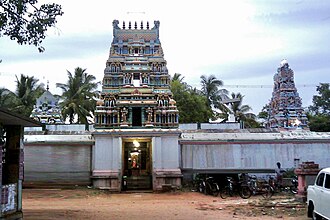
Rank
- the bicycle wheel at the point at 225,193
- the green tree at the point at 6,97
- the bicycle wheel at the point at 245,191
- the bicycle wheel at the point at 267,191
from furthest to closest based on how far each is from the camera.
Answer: the green tree at the point at 6,97 < the bicycle wheel at the point at 225,193 < the bicycle wheel at the point at 245,191 < the bicycle wheel at the point at 267,191

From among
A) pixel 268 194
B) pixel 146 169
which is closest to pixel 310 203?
pixel 268 194

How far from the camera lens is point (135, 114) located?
20.6 m

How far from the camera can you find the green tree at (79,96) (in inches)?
1220

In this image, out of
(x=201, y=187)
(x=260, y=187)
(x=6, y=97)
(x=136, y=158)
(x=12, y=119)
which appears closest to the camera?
(x=12, y=119)

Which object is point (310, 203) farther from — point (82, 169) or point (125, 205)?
point (82, 169)

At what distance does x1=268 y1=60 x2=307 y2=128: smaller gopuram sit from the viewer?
2495 centimetres

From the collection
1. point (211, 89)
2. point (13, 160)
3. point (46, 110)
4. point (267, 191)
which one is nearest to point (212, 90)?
point (211, 89)

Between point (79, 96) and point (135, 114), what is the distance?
12.5 metres

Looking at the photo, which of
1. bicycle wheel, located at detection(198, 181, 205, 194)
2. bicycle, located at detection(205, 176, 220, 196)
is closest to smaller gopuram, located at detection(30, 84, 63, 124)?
bicycle wheel, located at detection(198, 181, 205, 194)

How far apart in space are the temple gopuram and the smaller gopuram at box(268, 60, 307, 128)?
28.0ft

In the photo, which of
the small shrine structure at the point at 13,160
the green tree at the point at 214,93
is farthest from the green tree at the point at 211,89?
the small shrine structure at the point at 13,160

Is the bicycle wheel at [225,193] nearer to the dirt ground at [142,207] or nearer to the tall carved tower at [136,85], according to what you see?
the dirt ground at [142,207]

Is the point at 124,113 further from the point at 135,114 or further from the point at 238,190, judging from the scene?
the point at 238,190

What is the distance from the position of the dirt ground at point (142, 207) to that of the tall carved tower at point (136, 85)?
4.12 m
